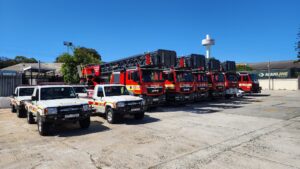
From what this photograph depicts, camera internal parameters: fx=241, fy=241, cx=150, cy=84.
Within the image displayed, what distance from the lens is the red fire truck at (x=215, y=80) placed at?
20.3 m

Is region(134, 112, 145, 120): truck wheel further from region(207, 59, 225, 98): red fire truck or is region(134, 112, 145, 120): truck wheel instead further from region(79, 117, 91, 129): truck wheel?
region(207, 59, 225, 98): red fire truck

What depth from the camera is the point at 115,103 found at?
1023cm

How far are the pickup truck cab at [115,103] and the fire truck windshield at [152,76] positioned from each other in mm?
2710

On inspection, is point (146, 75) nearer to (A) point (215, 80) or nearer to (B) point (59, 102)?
(B) point (59, 102)

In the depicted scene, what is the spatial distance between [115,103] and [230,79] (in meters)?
15.3

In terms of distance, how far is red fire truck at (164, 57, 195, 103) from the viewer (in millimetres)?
16562

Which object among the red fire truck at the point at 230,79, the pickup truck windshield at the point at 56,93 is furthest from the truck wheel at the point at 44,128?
the red fire truck at the point at 230,79

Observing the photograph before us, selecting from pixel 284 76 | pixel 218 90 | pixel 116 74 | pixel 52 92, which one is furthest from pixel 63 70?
pixel 284 76

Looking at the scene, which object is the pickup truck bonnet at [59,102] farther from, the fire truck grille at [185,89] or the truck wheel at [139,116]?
the fire truck grille at [185,89]

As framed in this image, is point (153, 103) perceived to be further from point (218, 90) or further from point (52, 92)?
point (218, 90)

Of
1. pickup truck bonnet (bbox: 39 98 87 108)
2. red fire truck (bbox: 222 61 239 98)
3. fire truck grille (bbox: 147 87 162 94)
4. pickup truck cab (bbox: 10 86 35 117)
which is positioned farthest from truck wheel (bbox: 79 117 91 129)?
red fire truck (bbox: 222 61 239 98)

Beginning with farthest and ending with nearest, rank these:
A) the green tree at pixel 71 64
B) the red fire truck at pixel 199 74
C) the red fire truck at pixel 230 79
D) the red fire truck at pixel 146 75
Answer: the green tree at pixel 71 64
the red fire truck at pixel 230 79
the red fire truck at pixel 199 74
the red fire truck at pixel 146 75

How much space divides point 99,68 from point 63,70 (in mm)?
15771

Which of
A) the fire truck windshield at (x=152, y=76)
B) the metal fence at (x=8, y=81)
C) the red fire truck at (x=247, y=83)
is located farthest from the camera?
the red fire truck at (x=247, y=83)
